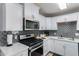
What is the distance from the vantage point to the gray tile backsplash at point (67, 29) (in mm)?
2059

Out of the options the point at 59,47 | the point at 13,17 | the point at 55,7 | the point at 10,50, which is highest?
the point at 55,7

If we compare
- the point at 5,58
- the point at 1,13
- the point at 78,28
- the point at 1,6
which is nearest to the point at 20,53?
the point at 5,58

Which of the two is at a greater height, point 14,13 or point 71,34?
point 14,13

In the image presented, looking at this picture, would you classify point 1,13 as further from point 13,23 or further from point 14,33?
point 14,33

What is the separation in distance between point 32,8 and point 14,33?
2.72 feet

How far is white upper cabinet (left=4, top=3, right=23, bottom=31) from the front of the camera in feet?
3.09

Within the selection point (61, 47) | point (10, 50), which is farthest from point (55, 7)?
point (10, 50)

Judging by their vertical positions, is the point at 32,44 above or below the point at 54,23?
below

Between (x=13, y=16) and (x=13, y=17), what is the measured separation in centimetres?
2

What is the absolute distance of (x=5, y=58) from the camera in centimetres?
68

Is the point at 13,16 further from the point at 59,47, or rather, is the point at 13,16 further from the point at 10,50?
the point at 59,47

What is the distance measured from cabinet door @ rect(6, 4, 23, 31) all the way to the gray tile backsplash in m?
1.85

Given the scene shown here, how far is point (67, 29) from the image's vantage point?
223cm

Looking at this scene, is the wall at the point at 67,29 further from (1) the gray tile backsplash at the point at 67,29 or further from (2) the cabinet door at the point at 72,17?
(2) the cabinet door at the point at 72,17
